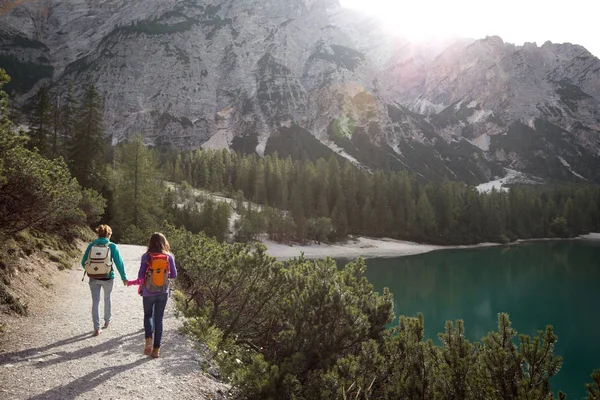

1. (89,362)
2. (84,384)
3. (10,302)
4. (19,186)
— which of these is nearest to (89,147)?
(19,186)

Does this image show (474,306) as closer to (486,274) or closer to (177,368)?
(486,274)

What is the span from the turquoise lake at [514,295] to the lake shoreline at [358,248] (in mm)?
8108

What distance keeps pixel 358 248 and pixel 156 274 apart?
7731 cm

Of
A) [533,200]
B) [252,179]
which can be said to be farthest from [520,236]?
[252,179]

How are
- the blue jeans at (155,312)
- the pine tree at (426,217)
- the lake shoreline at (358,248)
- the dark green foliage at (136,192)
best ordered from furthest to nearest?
the pine tree at (426,217) → the lake shoreline at (358,248) → the dark green foliage at (136,192) → the blue jeans at (155,312)

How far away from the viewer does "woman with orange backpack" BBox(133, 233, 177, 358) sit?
7473mm

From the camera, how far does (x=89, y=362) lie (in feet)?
23.9

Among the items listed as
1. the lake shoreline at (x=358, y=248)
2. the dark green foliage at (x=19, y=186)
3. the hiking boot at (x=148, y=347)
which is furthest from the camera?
the lake shoreline at (x=358, y=248)

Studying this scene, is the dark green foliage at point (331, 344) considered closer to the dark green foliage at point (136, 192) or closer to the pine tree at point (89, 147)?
the dark green foliage at point (136, 192)

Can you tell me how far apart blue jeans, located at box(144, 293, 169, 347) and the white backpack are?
5.79ft

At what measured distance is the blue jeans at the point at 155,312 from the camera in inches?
300

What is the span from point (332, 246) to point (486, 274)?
33.7 meters

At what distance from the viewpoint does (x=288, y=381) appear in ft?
25.5

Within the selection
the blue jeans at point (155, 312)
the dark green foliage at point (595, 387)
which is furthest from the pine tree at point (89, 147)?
the dark green foliage at point (595, 387)
